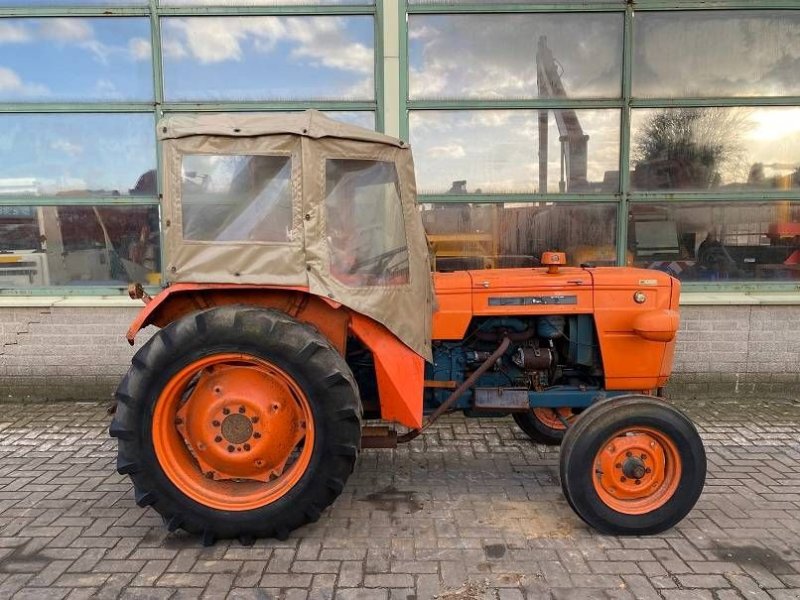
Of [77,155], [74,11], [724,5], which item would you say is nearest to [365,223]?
[77,155]

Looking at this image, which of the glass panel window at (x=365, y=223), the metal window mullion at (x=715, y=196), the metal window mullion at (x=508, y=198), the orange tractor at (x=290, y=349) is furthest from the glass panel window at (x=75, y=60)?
the metal window mullion at (x=715, y=196)

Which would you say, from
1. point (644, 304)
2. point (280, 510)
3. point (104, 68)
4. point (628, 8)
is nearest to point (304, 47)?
point (104, 68)

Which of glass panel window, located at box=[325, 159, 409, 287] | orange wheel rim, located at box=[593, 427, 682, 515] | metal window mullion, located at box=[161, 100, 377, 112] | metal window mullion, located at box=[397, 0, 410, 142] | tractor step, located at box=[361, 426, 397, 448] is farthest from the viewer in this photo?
metal window mullion, located at box=[161, 100, 377, 112]

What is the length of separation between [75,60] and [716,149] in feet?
19.8

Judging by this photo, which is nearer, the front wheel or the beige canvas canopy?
the beige canvas canopy

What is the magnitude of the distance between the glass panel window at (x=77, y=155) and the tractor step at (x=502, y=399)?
3.82 meters

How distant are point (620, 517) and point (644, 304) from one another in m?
1.22

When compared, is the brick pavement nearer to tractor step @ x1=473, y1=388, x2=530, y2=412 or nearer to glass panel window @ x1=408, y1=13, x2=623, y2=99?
tractor step @ x1=473, y1=388, x2=530, y2=412

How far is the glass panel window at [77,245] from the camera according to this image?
5.71 m

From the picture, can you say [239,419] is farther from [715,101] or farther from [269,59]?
[715,101]

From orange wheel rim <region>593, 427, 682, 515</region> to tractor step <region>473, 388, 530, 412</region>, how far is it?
23.2 inches

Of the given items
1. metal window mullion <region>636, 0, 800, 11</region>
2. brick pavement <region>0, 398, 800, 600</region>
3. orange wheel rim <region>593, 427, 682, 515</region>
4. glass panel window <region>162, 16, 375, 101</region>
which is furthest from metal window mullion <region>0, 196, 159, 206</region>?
metal window mullion <region>636, 0, 800, 11</region>

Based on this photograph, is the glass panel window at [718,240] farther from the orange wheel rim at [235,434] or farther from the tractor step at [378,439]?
the orange wheel rim at [235,434]

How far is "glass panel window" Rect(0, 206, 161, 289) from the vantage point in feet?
18.7
